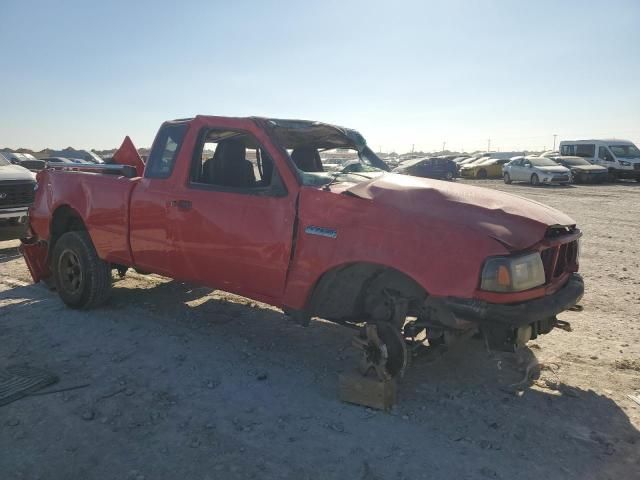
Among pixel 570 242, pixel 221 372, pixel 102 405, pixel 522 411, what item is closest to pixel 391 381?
pixel 522 411

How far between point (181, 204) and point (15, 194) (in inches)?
260

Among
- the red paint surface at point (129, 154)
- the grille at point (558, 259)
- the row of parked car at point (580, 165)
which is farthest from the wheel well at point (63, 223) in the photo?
the row of parked car at point (580, 165)

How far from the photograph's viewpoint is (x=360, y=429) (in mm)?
3150

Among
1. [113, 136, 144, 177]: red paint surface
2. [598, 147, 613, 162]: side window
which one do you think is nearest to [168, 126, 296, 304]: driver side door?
[113, 136, 144, 177]: red paint surface

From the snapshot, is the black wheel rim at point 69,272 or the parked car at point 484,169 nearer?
the black wheel rim at point 69,272

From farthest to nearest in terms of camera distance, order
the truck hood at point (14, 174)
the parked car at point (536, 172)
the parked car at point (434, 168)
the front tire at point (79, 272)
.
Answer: the parked car at point (434, 168) < the parked car at point (536, 172) < the truck hood at point (14, 174) < the front tire at point (79, 272)

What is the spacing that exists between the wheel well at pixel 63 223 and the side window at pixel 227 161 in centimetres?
191

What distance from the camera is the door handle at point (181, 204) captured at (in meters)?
4.30

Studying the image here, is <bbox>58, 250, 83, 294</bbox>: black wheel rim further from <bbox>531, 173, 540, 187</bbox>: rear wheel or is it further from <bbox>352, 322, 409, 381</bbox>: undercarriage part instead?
<bbox>531, 173, 540, 187</bbox>: rear wheel

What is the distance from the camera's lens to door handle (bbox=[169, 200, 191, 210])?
4296 millimetres

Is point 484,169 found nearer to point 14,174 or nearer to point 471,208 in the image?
point 14,174

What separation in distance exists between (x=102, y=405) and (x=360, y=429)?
1.74 m

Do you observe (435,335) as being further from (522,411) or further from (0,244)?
(0,244)

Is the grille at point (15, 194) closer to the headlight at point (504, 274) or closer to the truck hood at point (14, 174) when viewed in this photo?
the truck hood at point (14, 174)
